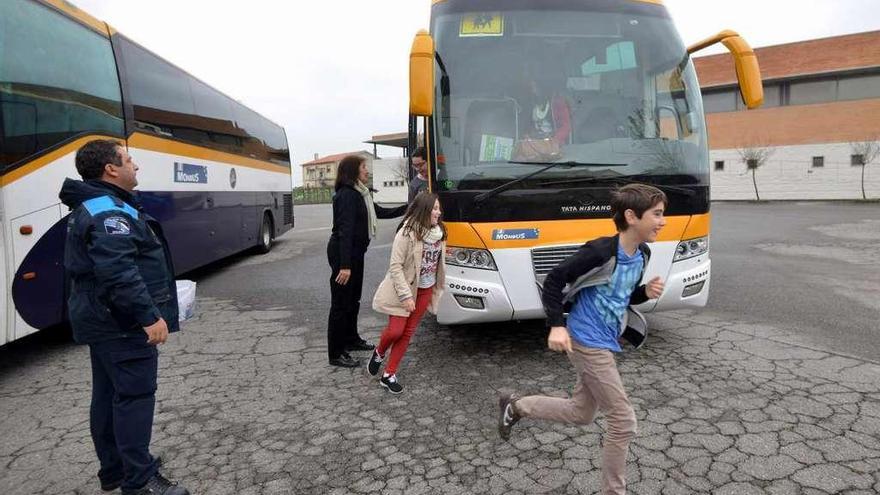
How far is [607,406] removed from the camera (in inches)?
98.3

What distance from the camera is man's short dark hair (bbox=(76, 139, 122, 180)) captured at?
8.21 ft

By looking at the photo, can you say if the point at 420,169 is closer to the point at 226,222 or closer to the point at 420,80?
the point at 420,80

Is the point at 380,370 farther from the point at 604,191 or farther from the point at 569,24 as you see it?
the point at 569,24

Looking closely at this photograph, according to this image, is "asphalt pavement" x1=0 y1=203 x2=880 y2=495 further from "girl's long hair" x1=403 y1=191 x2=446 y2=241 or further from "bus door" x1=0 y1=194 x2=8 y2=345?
"girl's long hair" x1=403 y1=191 x2=446 y2=241

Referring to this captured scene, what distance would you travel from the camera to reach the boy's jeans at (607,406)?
2418 millimetres

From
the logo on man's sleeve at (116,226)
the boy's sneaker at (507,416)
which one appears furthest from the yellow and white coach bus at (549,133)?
the logo on man's sleeve at (116,226)

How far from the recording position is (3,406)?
13.0 ft

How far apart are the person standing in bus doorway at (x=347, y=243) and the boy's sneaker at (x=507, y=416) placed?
5.76 feet

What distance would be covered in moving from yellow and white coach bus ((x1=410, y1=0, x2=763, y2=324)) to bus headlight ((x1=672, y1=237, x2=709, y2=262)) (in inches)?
0.5

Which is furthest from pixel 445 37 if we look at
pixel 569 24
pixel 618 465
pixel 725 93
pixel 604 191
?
pixel 725 93

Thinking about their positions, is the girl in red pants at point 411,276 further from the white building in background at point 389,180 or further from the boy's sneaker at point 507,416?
the white building in background at point 389,180

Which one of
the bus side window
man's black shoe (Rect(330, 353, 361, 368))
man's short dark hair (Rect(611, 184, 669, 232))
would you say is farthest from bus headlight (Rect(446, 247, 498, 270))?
the bus side window

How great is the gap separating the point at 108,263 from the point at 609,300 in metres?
2.19

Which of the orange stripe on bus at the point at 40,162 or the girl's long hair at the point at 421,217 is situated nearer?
the girl's long hair at the point at 421,217
